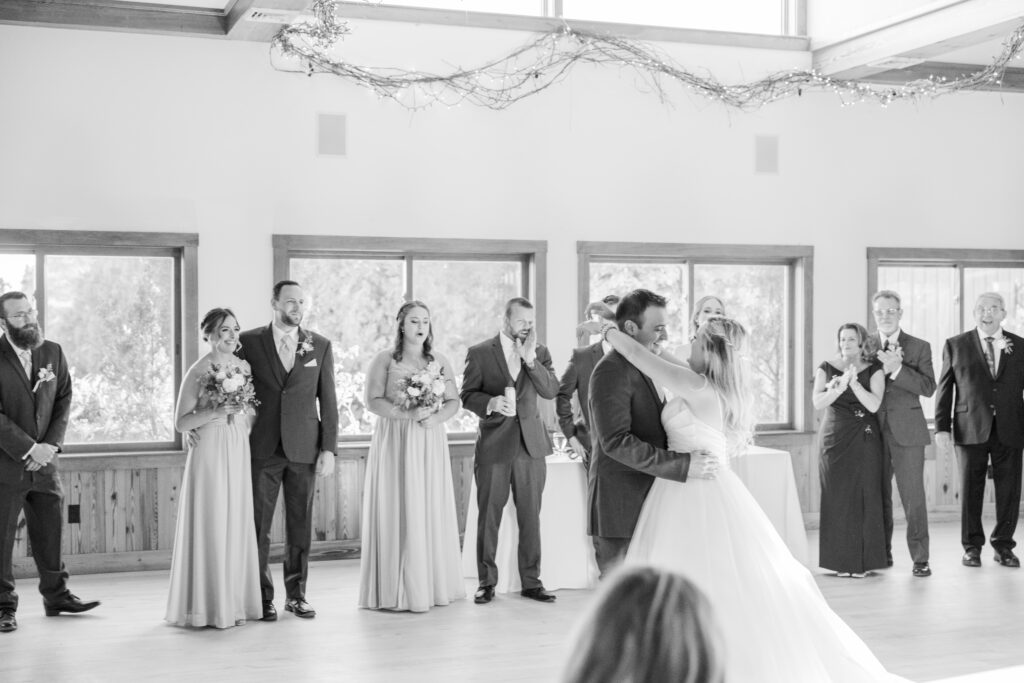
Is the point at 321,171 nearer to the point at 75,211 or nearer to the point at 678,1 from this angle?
the point at 75,211

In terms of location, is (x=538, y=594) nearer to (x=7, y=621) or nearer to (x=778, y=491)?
(x=778, y=491)

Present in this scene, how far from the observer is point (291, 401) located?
624 cm

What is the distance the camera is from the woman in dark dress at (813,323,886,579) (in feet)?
23.7

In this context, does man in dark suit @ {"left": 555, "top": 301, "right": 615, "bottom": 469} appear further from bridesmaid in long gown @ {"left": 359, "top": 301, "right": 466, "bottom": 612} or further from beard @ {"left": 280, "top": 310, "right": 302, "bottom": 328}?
beard @ {"left": 280, "top": 310, "right": 302, "bottom": 328}

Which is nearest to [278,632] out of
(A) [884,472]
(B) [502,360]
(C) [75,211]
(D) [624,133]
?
(B) [502,360]

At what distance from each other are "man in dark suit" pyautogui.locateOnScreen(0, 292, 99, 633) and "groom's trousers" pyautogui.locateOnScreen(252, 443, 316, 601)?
1.06 m

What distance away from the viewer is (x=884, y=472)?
7.32m

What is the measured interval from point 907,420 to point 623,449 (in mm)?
3744

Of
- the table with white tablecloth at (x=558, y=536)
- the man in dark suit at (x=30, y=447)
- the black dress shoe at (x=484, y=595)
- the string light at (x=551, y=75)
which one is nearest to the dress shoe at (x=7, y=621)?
the man in dark suit at (x=30, y=447)

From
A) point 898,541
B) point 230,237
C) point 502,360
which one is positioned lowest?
point 898,541

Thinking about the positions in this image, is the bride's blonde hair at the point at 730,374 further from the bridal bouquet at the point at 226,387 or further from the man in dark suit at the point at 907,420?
the man in dark suit at the point at 907,420

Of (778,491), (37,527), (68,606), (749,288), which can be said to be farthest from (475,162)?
(68,606)

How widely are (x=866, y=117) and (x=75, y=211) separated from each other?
19.7 feet

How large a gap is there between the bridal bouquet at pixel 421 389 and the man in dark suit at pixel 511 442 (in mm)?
304
